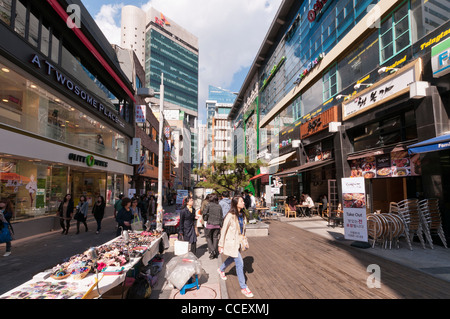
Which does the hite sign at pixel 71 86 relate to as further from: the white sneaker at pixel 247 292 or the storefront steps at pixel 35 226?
the white sneaker at pixel 247 292

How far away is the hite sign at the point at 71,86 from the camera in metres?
10.2

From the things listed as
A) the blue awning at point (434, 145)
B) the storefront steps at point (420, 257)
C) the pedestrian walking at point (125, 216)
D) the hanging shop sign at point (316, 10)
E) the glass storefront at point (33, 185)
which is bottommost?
the storefront steps at point (420, 257)

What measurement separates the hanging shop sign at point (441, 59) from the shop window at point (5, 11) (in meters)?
15.1

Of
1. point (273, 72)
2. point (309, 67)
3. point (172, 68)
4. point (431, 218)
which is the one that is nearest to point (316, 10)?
point (309, 67)

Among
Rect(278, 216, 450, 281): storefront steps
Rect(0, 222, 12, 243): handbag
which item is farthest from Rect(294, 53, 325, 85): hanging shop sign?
Rect(0, 222, 12, 243): handbag

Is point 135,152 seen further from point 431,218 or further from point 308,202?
point 431,218

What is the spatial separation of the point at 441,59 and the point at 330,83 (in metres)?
8.44

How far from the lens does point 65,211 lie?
11031 millimetres

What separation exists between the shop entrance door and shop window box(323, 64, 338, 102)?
18.0m

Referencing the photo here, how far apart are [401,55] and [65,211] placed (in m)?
16.4

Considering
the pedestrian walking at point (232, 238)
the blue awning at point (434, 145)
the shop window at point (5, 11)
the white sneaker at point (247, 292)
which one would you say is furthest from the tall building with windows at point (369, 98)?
the shop window at point (5, 11)

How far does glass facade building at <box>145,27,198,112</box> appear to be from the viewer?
3935 inches

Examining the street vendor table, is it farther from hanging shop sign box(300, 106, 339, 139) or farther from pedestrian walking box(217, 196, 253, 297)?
hanging shop sign box(300, 106, 339, 139)

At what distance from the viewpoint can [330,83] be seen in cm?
1587
